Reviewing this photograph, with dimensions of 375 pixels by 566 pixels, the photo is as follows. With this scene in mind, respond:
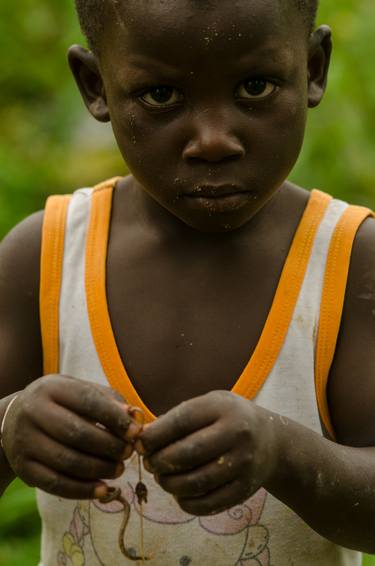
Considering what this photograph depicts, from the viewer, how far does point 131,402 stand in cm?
261

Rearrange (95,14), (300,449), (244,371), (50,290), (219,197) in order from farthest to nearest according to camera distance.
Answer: (50,290)
(244,371)
(95,14)
(219,197)
(300,449)

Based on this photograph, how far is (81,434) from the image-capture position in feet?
6.84

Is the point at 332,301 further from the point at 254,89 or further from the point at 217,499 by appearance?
the point at 217,499

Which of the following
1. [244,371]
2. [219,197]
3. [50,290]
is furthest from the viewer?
[50,290]

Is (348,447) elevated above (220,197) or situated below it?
below

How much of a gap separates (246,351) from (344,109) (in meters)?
2.60

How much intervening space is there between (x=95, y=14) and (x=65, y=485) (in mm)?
959

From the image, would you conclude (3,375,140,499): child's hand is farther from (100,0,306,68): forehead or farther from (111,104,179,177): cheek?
(100,0,306,68): forehead

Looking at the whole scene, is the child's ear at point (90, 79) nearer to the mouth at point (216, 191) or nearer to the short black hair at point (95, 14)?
the short black hair at point (95, 14)

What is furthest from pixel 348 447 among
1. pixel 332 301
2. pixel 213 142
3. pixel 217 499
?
pixel 213 142

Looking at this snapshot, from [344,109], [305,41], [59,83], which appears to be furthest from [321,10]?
[305,41]

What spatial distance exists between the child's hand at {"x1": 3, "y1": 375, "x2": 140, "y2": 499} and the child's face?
480 millimetres

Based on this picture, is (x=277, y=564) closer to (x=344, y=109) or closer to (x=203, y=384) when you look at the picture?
(x=203, y=384)

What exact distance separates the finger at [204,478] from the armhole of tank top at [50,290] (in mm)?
695
